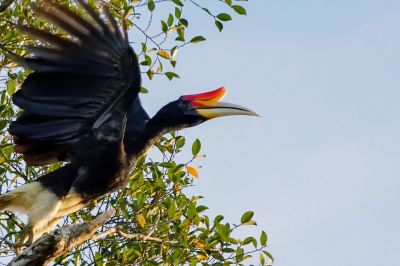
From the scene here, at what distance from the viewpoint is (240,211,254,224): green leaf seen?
630 centimetres

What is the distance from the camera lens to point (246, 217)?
248 inches

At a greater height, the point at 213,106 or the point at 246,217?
the point at 213,106

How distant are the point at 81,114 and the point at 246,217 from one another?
1411 millimetres

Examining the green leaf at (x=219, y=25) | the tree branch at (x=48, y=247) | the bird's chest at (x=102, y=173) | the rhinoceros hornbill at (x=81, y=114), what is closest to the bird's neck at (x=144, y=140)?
the rhinoceros hornbill at (x=81, y=114)

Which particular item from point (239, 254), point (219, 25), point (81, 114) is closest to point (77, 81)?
point (81, 114)

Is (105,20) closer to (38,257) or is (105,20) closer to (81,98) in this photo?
(81,98)

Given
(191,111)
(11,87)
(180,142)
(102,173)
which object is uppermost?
(11,87)

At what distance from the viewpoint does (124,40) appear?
18.1 ft

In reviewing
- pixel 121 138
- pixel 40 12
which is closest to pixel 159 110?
pixel 121 138

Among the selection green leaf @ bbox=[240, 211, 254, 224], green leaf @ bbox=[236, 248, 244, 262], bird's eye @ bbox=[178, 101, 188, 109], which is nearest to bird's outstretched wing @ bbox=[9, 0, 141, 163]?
bird's eye @ bbox=[178, 101, 188, 109]

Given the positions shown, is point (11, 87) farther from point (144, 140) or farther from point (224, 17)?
point (224, 17)

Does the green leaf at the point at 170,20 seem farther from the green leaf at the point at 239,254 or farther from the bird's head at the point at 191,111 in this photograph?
the green leaf at the point at 239,254

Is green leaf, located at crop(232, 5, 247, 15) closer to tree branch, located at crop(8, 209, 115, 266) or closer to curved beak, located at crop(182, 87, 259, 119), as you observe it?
curved beak, located at crop(182, 87, 259, 119)

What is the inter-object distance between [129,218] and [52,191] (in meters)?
0.69
